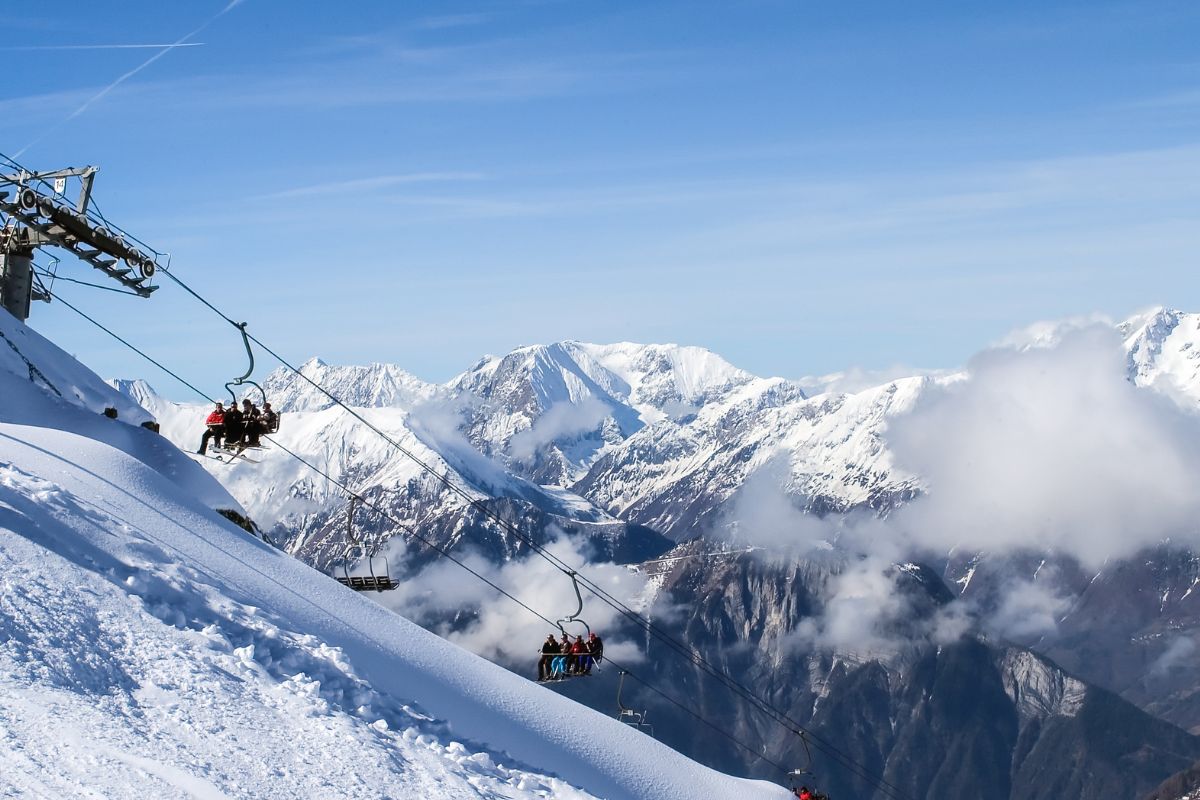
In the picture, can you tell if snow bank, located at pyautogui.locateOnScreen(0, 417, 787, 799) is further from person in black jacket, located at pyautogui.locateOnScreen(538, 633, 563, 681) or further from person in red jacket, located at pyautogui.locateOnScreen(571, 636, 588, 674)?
person in black jacket, located at pyautogui.locateOnScreen(538, 633, 563, 681)

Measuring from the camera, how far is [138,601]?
126 ft

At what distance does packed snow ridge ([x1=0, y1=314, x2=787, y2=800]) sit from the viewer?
103ft

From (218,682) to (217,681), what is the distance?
0.05 meters

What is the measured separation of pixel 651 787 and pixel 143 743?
21252 mm

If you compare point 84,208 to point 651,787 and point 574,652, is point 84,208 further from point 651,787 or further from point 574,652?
point 651,787

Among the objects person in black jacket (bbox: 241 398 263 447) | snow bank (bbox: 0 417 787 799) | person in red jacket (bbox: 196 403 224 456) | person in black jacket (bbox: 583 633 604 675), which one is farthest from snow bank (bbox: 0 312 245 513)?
person in black jacket (bbox: 583 633 604 675)

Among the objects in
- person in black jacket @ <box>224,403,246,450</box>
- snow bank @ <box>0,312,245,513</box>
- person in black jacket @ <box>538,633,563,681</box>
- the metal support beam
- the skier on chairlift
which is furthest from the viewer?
the metal support beam

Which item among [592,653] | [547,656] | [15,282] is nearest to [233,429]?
[547,656]

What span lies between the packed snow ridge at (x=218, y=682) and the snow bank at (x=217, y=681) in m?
0.07

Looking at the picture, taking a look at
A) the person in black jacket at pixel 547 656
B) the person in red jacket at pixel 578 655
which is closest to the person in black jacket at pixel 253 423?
the person in black jacket at pixel 547 656

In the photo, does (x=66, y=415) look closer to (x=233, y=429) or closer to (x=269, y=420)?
(x=233, y=429)

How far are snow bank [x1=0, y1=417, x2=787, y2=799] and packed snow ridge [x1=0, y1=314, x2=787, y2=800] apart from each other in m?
0.07

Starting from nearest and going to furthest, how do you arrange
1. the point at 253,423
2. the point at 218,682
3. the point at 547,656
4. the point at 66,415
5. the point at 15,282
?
the point at 218,682, the point at 253,423, the point at 66,415, the point at 547,656, the point at 15,282

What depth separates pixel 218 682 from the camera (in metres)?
36.3
